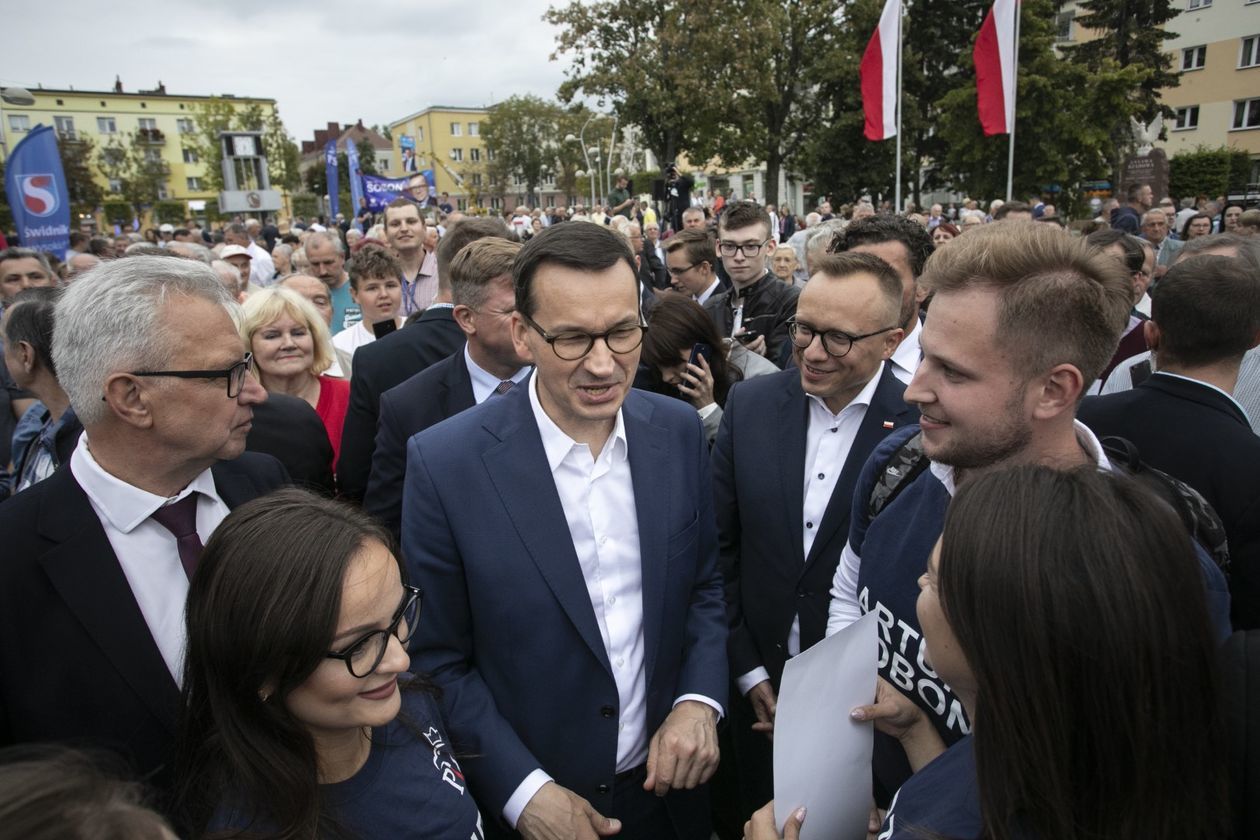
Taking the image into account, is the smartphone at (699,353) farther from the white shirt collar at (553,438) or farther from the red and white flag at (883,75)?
the red and white flag at (883,75)

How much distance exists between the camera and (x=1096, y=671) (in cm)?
103

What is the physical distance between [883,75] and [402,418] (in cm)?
1272

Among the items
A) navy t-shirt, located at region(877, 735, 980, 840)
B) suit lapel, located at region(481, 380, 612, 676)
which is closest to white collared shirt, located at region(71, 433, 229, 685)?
suit lapel, located at region(481, 380, 612, 676)

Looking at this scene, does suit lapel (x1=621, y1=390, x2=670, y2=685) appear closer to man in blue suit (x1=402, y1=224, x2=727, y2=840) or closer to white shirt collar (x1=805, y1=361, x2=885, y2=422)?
man in blue suit (x1=402, y1=224, x2=727, y2=840)

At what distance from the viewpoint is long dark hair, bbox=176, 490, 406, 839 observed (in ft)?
4.61

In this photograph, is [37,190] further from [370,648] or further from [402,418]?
[370,648]

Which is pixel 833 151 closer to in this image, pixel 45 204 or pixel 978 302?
pixel 45 204

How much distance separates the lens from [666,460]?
2139 millimetres

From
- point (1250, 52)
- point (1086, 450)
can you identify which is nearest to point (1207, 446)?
point (1086, 450)

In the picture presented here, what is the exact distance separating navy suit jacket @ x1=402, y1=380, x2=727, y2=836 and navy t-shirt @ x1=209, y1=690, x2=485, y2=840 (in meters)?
0.15

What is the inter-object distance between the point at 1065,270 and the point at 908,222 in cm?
229

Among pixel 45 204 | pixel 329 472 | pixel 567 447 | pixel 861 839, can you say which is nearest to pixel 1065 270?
pixel 567 447

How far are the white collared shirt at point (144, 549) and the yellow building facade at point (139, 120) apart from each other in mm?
78271

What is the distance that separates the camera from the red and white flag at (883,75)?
12.5m
